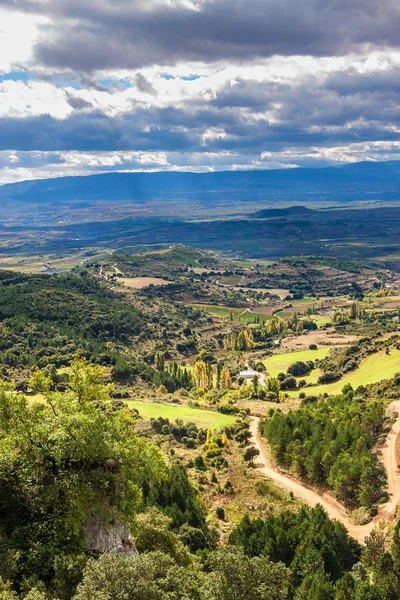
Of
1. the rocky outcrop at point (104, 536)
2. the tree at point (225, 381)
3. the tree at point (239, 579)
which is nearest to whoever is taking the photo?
the tree at point (239, 579)

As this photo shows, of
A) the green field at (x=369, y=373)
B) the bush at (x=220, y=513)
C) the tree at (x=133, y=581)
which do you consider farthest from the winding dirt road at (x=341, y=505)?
the green field at (x=369, y=373)

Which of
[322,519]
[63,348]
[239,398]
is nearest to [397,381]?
[239,398]

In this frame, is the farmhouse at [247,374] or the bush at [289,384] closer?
the bush at [289,384]

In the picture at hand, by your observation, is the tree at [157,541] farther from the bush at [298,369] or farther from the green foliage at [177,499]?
the bush at [298,369]

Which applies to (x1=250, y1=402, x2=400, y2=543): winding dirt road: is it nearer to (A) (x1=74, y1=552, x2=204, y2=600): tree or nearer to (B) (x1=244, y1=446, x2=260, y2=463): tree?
(B) (x1=244, y1=446, x2=260, y2=463): tree

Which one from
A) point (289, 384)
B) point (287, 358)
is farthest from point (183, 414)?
point (287, 358)

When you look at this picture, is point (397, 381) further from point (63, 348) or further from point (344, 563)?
point (63, 348)
